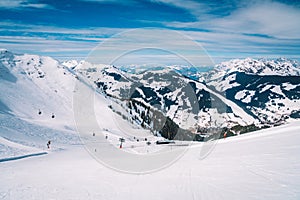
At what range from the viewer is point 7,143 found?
27281 millimetres

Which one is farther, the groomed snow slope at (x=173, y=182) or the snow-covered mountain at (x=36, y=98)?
the snow-covered mountain at (x=36, y=98)

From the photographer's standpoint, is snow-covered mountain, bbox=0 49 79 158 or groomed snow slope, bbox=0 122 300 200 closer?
groomed snow slope, bbox=0 122 300 200

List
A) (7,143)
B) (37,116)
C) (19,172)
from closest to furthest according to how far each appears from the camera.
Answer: (19,172)
(7,143)
(37,116)

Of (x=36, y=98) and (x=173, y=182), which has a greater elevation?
(x=173, y=182)

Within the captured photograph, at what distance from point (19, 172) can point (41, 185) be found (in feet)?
14.0

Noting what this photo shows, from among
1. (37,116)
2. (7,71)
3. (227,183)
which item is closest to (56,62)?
(7,71)

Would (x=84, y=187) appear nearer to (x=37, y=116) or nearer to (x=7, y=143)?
(x=7, y=143)

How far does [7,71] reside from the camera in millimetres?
89750

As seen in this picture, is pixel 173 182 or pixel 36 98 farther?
pixel 36 98

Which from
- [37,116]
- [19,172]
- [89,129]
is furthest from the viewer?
[37,116]

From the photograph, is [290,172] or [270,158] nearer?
[290,172]

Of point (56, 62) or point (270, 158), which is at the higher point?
point (56, 62)

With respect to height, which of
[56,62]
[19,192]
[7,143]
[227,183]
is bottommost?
[7,143]

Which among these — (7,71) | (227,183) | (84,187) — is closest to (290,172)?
(227,183)
